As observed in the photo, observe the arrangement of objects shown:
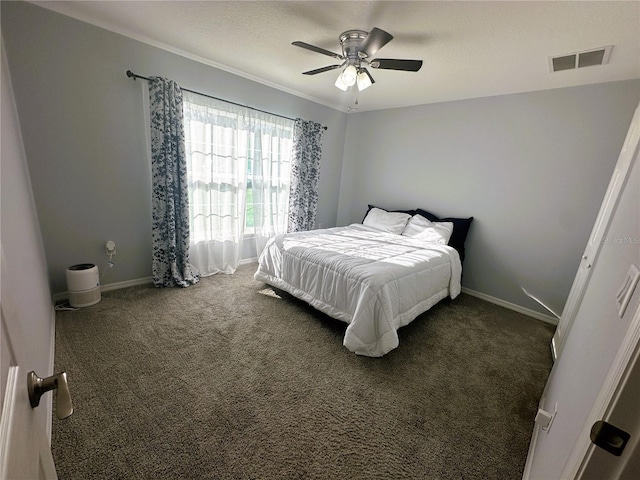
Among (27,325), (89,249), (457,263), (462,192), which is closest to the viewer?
(27,325)

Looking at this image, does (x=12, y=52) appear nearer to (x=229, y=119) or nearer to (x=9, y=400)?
(x=229, y=119)

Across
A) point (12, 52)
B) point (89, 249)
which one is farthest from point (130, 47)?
point (89, 249)

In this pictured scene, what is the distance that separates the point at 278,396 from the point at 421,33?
2.68 metres

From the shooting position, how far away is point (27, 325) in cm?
121

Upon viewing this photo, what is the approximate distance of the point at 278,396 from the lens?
1579mm

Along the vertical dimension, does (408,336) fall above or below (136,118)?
below

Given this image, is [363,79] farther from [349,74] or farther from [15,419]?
[15,419]

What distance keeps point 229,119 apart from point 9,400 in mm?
3149

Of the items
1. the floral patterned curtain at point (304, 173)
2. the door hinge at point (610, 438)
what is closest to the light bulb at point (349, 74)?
the floral patterned curtain at point (304, 173)

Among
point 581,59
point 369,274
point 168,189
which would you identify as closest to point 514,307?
point 369,274

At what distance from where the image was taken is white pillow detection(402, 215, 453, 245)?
3180 mm

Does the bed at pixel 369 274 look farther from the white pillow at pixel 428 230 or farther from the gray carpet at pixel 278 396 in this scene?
the gray carpet at pixel 278 396

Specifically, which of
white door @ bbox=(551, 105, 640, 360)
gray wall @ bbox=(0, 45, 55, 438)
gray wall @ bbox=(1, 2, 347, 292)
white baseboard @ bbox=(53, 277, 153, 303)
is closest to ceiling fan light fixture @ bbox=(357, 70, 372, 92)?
gray wall @ bbox=(1, 2, 347, 292)

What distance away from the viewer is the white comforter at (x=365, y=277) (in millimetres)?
1938
